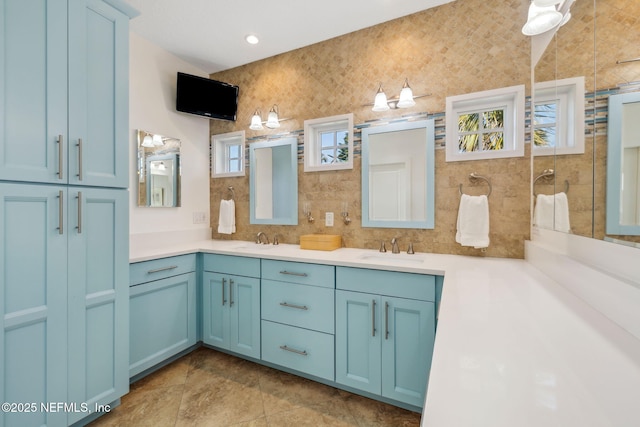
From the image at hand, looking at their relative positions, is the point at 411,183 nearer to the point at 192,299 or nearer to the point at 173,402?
the point at 192,299

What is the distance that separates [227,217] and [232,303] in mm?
978

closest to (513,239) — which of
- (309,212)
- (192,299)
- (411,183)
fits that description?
(411,183)

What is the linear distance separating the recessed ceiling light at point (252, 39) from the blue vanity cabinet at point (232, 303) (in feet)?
6.19

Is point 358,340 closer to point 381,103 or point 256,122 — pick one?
point 381,103

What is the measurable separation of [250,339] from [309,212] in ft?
3.78

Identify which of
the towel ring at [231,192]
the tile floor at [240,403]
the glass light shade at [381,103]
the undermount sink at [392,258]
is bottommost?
the tile floor at [240,403]

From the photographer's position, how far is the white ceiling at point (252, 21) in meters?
2.08

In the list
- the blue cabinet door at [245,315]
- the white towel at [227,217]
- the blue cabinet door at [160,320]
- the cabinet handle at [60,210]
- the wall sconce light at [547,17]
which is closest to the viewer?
the wall sconce light at [547,17]

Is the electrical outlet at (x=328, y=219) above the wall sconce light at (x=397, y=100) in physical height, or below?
below

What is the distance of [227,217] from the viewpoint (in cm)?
294

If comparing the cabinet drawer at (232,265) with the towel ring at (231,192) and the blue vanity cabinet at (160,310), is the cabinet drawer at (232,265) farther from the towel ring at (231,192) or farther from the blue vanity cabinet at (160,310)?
the towel ring at (231,192)

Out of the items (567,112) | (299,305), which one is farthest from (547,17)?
(299,305)

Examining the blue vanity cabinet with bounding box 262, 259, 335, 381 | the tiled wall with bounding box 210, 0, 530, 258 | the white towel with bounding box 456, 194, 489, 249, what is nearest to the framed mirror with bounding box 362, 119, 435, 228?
the tiled wall with bounding box 210, 0, 530, 258

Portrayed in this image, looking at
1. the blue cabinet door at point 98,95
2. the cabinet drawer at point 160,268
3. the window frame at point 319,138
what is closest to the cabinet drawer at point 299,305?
the cabinet drawer at point 160,268
